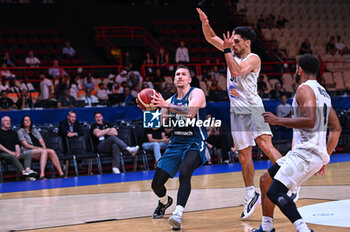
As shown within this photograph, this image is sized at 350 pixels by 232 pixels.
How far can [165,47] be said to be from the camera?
20328mm

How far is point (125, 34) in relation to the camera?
20.4 m

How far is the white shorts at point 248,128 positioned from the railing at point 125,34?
45.5 ft

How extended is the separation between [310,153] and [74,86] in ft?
36.4

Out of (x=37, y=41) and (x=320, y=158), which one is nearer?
(x=320, y=158)

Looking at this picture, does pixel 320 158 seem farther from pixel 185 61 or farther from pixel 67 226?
pixel 185 61

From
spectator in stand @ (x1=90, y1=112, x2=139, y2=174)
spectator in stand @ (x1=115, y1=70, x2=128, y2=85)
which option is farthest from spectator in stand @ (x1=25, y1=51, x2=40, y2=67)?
spectator in stand @ (x1=90, y1=112, x2=139, y2=174)

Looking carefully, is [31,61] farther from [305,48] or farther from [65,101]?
[305,48]

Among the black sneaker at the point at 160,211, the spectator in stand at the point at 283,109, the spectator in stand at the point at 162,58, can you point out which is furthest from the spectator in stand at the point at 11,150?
the spectator in stand at the point at 162,58

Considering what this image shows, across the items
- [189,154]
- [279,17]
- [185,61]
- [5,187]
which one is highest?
[279,17]

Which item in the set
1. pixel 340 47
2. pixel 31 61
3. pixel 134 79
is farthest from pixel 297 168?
pixel 340 47

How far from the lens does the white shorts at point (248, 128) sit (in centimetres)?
572

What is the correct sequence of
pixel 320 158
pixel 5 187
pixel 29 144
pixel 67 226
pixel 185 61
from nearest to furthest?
pixel 320 158 < pixel 67 226 < pixel 5 187 < pixel 29 144 < pixel 185 61

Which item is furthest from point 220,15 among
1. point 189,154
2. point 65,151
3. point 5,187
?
point 189,154

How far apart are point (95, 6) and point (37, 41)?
3.32 m
